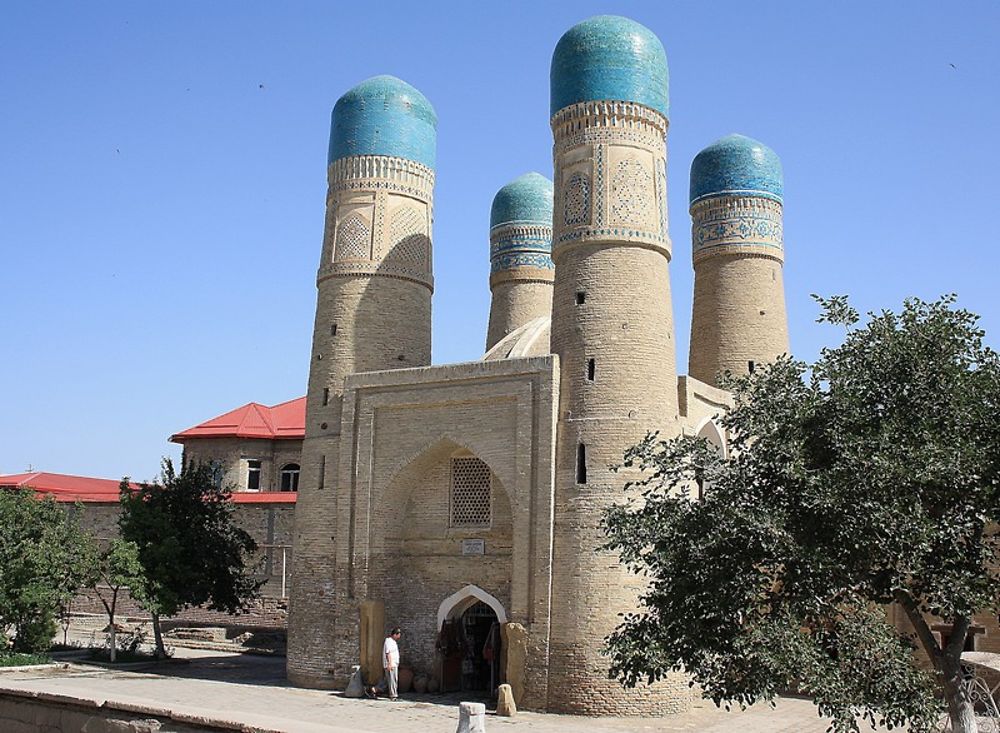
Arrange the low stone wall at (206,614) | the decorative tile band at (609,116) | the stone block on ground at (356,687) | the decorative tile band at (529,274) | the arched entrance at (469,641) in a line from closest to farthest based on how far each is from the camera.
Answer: the stone block on ground at (356,687)
the decorative tile band at (609,116)
the arched entrance at (469,641)
the low stone wall at (206,614)
the decorative tile band at (529,274)

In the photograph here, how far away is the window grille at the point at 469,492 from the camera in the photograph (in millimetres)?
17469

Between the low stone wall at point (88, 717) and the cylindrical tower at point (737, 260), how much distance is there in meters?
12.7

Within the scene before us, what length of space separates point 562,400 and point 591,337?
3.35 ft

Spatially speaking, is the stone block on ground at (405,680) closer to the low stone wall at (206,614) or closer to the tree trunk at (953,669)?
A: the low stone wall at (206,614)

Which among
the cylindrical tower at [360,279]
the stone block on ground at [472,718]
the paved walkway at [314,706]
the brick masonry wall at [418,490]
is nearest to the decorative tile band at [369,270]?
the cylindrical tower at [360,279]

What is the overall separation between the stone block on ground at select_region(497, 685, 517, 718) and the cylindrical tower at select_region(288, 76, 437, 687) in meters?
4.15

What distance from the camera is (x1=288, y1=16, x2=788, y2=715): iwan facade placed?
50.6ft

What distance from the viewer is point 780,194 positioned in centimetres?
2211

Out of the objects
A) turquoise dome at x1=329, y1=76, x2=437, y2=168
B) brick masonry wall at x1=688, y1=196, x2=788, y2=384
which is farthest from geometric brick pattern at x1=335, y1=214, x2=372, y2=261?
brick masonry wall at x1=688, y1=196, x2=788, y2=384

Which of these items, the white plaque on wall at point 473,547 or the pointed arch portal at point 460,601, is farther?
the white plaque on wall at point 473,547

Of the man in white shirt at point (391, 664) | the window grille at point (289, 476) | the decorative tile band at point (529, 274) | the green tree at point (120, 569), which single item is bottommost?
the man in white shirt at point (391, 664)

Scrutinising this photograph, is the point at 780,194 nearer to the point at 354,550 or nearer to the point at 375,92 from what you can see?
the point at 375,92

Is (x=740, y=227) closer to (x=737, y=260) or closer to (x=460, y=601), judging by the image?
(x=737, y=260)

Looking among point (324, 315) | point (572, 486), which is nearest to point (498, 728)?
point (572, 486)
